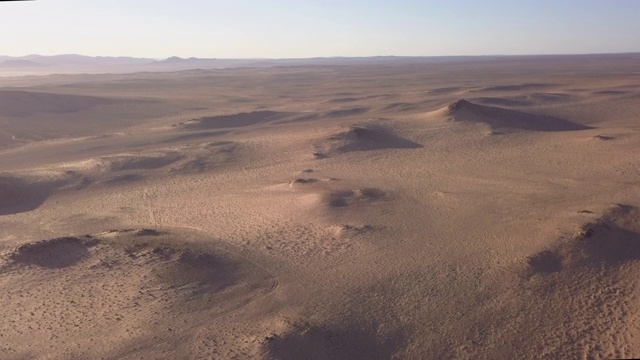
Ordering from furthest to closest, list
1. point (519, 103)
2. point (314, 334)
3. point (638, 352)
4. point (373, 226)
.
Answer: point (519, 103), point (373, 226), point (314, 334), point (638, 352)

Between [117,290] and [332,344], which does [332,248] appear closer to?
[332,344]

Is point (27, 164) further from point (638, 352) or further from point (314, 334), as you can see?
point (638, 352)

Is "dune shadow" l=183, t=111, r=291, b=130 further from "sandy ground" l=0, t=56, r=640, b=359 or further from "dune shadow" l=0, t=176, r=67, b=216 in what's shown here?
"dune shadow" l=0, t=176, r=67, b=216

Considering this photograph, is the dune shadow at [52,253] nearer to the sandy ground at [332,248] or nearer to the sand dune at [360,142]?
the sandy ground at [332,248]

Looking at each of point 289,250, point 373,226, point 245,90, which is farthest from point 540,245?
point 245,90

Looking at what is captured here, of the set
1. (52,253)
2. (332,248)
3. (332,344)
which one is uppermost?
(52,253)

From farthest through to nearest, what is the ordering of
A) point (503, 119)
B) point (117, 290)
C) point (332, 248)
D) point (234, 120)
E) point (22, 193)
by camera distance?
1. point (234, 120)
2. point (503, 119)
3. point (22, 193)
4. point (332, 248)
5. point (117, 290)

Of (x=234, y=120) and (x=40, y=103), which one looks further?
(x=40, y=103)

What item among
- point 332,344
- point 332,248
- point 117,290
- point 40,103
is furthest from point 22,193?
point 40,103
